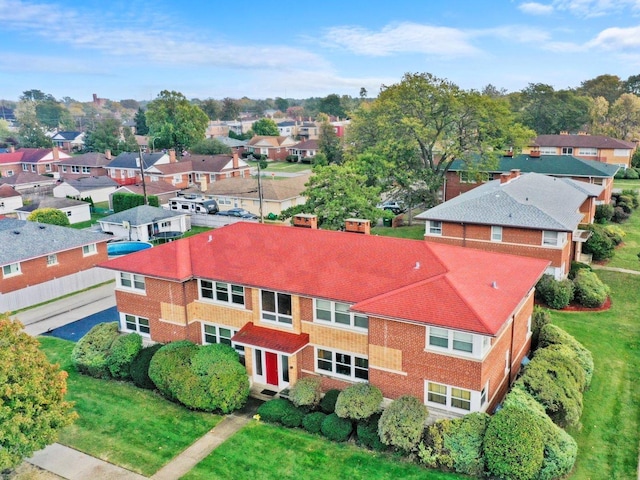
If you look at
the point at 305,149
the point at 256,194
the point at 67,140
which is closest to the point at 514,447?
the point at 256,194

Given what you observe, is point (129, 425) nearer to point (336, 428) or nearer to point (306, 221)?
point (336, 428)

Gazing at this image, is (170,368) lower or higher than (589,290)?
lower

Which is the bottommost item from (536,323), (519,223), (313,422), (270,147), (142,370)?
(313,422)

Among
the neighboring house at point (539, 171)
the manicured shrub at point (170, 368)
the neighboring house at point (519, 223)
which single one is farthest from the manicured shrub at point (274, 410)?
the neighboring house at point (539, 171)

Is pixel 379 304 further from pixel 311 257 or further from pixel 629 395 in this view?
pixel 629 395

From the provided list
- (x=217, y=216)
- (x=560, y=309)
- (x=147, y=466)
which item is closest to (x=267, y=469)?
(x=147, y=466)

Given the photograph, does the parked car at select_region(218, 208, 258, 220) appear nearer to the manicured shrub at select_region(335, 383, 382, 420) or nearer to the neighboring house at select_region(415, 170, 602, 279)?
the neighboring house at select_region(415, 170, 602, 279)

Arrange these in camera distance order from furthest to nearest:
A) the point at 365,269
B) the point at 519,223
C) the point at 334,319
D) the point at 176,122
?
the point at 176,122 < the point at 519,223 < the point at 365,269 < the point at 334,319
